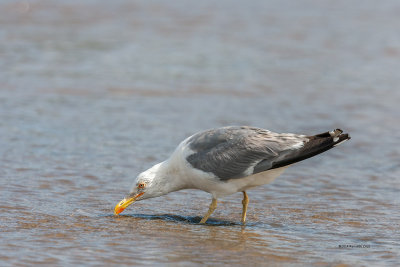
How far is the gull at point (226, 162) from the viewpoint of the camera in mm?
6977

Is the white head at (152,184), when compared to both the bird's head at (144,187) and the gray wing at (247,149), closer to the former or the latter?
the bird's head at (144,187)

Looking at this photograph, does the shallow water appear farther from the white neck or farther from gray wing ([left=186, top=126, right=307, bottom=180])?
gray wing ([left=186, top=126, right=307, bottom=180])

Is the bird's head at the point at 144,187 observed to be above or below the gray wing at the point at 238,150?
below

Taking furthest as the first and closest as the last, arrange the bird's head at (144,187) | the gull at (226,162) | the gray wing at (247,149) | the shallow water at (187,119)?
the bird's head at (144,187) → the gull at (226,162) → the gray wing at (247,149) → the shallow water at (187,119)

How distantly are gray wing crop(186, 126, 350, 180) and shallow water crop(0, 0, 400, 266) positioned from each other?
56 centimetres

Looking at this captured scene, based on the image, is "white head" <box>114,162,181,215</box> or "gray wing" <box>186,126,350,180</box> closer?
"gray wing" <box>186,126,350,180</box>

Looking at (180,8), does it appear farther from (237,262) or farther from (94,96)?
(237,262)

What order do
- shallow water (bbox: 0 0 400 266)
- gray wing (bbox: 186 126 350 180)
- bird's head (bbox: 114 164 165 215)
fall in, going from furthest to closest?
bird's head (bbox: 114 164 165 215), gray wing (bbox: 186 126 350 180), shallow water (bbox: 0 0 400 266)

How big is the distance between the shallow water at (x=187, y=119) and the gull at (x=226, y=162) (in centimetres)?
32

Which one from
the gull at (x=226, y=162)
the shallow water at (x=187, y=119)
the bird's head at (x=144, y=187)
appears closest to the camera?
the shallow water at (x=187, y=119)

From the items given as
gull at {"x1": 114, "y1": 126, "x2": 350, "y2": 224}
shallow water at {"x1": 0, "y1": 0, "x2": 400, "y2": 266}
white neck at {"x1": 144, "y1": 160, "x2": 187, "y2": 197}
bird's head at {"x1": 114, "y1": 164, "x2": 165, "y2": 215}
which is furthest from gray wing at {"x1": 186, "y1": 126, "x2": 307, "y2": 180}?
shallow water at {"x1": 0, "y1": 0, "x2": 400, "y2": 266}

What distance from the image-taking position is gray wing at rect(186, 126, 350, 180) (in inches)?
270

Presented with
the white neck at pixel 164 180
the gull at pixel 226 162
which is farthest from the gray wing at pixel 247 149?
the white neck at pixel 164 180

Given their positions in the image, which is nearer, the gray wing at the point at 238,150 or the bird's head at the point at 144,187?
the gray wing at the point at 238,150
